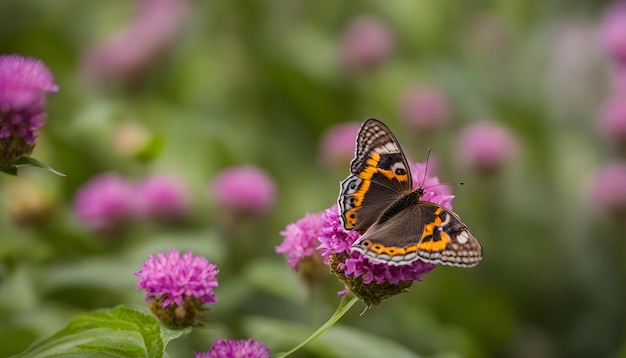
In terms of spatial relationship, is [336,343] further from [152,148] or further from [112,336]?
[152,148]

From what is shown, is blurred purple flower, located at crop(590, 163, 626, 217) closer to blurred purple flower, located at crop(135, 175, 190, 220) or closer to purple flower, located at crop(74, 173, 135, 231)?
blurred purple flower, located at crop(135, 175, 190, 220)

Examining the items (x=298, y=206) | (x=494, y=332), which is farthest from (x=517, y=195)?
(x=298, y=206)

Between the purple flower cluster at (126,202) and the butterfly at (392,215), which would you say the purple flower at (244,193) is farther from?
the butterfly at (392,215)

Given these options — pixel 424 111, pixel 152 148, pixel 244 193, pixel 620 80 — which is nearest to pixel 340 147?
pixel 244 193

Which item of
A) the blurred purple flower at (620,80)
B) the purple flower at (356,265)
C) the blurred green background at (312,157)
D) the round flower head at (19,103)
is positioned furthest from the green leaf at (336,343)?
the blurred purple flower at (620,80)

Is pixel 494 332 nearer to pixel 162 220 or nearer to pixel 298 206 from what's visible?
pixel 298 206
